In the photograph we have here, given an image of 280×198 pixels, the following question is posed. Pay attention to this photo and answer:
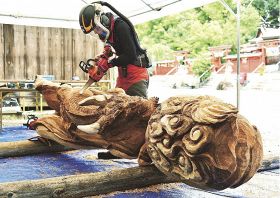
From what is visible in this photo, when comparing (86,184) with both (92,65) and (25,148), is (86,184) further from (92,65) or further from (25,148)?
(25,148)

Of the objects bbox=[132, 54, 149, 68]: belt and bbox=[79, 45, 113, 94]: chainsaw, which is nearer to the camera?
bbox=[79, 45, 113, 94]: chainsaw

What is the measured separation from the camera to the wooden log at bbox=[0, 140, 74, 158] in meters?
2.74

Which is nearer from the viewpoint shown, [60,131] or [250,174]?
[250,174]

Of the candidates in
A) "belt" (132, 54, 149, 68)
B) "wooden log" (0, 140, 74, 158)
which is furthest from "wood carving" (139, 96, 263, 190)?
"wooden log" (0, 140, 74, 158)

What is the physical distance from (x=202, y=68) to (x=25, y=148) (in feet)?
30.0

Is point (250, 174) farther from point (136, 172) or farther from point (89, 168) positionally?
point (89, 168)

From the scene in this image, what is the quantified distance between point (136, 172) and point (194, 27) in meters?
11.9

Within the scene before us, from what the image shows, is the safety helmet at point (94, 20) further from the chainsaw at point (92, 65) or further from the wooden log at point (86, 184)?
the wooden log at point (86, 184)

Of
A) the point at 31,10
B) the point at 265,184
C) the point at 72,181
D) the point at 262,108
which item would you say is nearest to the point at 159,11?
the point at 31,10

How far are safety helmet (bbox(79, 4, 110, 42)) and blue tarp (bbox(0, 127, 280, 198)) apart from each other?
0.94 metres

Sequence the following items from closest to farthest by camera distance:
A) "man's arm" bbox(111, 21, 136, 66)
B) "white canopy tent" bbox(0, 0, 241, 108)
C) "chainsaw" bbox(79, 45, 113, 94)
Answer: "chainsaw" bbox(79, 45, 113, 94) < "man's arm" bbox(111, 21, 136, 66) < "white canopy tent" bbox(0, 0, 241, 108)

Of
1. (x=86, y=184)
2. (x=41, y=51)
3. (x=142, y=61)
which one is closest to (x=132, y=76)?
(x=142, y=61)

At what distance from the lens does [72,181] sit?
5.17 ft

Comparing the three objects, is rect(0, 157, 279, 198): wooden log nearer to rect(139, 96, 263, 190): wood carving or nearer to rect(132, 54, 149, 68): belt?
rect(139, 96, 263, 190): wood carving
